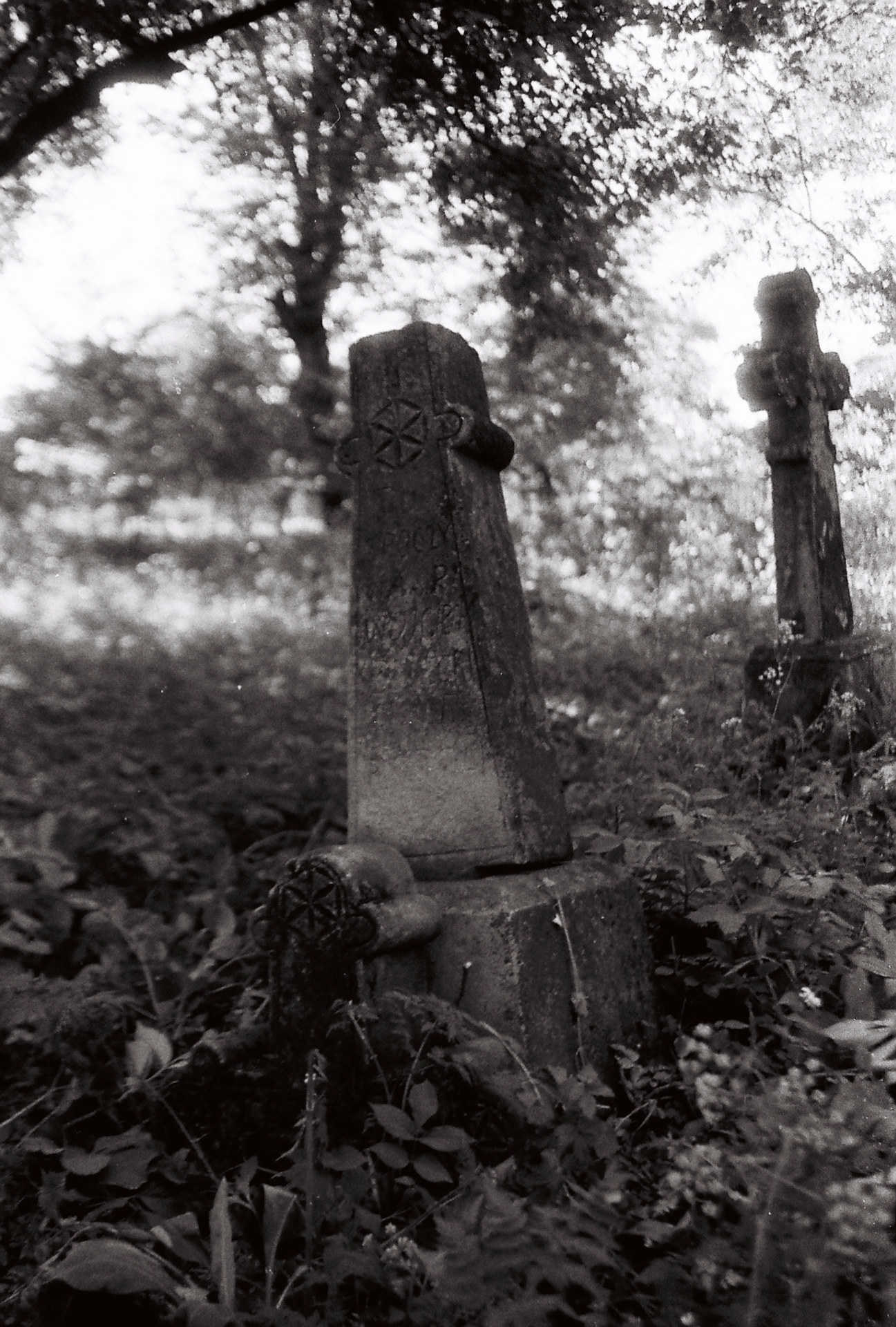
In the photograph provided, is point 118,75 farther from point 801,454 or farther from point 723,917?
point 723,917

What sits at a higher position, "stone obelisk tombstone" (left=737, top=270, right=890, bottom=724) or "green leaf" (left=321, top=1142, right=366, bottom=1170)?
"stone obelisk tombstone" (left=737, top=270, right=890, bottom=724)

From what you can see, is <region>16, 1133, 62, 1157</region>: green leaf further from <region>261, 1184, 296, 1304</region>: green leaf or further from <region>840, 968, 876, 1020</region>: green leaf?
<region>840, 968, 876, 1020</region>: green leaf

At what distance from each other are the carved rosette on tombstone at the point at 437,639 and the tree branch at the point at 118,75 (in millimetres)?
2587

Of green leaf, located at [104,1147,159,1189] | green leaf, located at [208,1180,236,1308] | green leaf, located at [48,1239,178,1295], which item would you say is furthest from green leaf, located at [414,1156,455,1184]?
green leaf, located at [104,1147,159,1189]

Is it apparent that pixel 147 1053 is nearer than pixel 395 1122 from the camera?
No

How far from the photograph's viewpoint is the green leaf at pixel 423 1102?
203 cm

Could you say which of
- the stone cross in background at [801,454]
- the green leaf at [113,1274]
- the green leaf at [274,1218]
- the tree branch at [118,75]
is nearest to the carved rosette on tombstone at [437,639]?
the green leaf at [274,1218]

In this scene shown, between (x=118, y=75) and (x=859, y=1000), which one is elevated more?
(x=118, y=75)

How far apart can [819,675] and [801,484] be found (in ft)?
2.92

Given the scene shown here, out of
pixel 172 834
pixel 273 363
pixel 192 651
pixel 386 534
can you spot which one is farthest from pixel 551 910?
pixel 273 363

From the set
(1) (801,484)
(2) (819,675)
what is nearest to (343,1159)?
(2) (819,675)

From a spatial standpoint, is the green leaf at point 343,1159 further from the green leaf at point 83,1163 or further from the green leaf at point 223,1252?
the green leaf at point 83,1163

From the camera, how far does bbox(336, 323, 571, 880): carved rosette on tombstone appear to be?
2646 millimetres

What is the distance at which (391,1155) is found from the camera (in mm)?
1982
